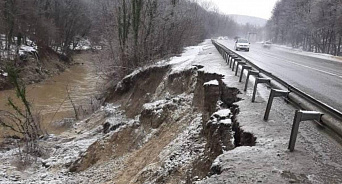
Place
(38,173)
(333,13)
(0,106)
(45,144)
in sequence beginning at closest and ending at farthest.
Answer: (38,173), (45,144), (0,106), (333,13)

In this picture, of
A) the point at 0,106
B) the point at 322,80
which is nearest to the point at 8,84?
the point at 0,106

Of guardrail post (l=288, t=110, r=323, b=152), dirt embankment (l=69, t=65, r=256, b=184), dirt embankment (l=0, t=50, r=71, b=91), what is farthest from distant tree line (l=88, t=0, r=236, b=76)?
guardrail post (l=288, t=110, r=323, b=152)

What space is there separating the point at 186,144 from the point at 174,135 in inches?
77.7

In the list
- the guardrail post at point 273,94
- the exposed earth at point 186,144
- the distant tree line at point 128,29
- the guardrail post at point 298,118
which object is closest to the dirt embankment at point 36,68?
the distant tree line at point 128,29

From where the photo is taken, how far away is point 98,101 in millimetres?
22797

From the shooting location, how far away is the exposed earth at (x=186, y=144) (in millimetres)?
5121

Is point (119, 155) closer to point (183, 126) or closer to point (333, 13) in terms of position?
point (183, 126)

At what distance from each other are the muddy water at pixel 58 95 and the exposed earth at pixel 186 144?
Result: 231cm

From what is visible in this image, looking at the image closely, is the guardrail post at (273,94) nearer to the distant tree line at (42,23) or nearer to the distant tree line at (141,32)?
the distant tree line at (141,32)

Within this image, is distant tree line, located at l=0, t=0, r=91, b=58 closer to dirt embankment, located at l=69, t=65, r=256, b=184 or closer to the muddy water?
the muddy water

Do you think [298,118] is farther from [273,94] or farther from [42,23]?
[42,23]

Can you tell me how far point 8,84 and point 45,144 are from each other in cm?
1599

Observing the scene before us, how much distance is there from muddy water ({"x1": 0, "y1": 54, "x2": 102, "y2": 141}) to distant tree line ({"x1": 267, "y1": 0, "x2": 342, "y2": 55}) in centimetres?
3180

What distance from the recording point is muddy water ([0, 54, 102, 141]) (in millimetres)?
19859
